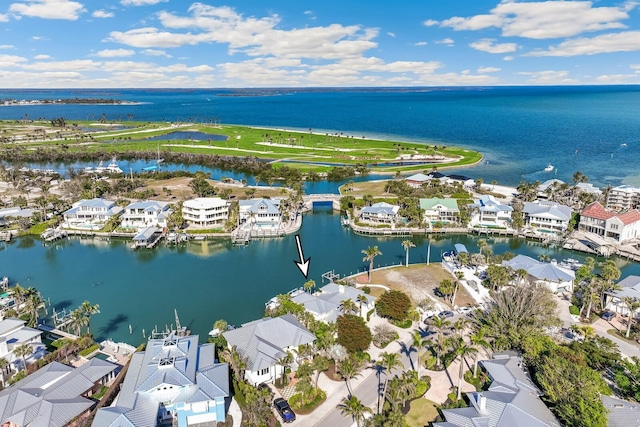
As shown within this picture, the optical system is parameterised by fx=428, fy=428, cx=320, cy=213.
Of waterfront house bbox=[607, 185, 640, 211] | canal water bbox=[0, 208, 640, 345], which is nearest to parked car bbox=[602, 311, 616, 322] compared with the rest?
canal water bbox=[0, 208, 640, 345]

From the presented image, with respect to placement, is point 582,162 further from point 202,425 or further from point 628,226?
point 202,425

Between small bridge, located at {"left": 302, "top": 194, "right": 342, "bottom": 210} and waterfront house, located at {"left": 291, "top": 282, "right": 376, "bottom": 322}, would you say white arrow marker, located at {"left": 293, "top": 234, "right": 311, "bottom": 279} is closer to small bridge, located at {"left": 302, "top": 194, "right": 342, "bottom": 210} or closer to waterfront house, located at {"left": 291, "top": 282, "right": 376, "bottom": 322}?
waterfront house, located at {"left": 291, "top": 282, "right": 376, "bottom": 322}

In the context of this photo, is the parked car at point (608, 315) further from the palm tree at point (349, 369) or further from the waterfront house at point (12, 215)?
the waterfront house at point (12, 215)

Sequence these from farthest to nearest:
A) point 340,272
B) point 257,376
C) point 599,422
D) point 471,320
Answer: point 340,272 → point 471,320 → point 257,376 → point 599,422

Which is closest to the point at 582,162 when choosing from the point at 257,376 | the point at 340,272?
the point at 340,272

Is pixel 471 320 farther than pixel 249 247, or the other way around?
pixel 249 247

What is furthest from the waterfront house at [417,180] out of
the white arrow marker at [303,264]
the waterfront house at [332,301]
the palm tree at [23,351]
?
the palm tree at [23,351]
